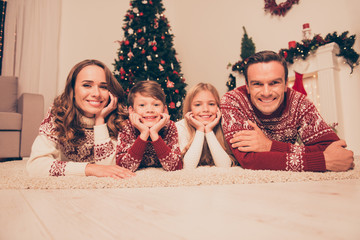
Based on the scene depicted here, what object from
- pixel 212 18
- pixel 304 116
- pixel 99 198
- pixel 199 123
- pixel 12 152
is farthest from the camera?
pixel 212 18

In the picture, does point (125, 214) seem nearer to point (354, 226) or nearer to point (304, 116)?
point (354, 226)

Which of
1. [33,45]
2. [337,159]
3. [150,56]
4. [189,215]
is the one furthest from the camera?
[33,45]

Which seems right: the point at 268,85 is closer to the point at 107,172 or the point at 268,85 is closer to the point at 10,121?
the point at 107,172

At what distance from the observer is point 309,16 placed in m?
3.06

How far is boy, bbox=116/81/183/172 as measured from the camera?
124 centimetres

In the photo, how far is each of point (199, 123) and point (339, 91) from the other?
7.83ft

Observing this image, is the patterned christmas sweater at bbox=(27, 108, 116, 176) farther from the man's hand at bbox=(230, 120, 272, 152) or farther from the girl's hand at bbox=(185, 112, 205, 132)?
the man's hand at bbox=(230, 120, 272, 152)

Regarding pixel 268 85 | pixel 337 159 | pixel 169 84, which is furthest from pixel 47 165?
pixel 169 84

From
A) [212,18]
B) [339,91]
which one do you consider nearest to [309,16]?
[339,91]

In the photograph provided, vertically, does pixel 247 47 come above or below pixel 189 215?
above

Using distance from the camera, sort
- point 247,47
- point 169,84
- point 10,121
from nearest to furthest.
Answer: point 10,121, point 169,84, point 247,47

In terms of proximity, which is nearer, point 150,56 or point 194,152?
point 194,152

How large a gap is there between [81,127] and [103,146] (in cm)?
18

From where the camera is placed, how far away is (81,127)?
1.30m
